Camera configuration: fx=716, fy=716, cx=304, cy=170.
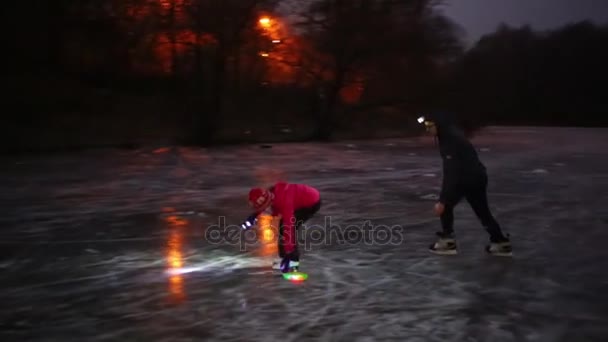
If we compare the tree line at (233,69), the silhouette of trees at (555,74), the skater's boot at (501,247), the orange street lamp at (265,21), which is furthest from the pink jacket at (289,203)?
the silhouette of trees at (555,74)

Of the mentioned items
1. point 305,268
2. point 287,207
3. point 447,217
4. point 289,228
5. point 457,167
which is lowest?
point 305,268

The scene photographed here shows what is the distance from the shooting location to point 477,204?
7.90m

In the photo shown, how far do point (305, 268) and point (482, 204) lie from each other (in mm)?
2105

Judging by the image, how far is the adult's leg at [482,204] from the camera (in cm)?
777

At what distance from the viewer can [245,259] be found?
792 centimetres

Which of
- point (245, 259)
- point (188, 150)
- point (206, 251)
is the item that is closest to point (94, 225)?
point (206, 251)

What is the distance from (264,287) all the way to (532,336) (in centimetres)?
247

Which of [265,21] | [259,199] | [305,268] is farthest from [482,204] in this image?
[265,21]

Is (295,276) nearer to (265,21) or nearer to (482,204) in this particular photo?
(482,204)

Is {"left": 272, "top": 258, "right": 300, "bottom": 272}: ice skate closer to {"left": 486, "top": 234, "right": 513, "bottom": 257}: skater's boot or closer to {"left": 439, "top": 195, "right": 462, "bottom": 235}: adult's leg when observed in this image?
{"left": 439, "top": 195, "right": 462, "bottom": 235}: adult's leg

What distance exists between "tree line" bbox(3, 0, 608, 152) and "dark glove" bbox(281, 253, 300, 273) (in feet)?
76.6

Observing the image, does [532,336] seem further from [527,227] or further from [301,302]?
[527,227]

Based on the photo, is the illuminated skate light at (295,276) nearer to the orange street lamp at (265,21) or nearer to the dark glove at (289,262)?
the dark glove at (289,262)
